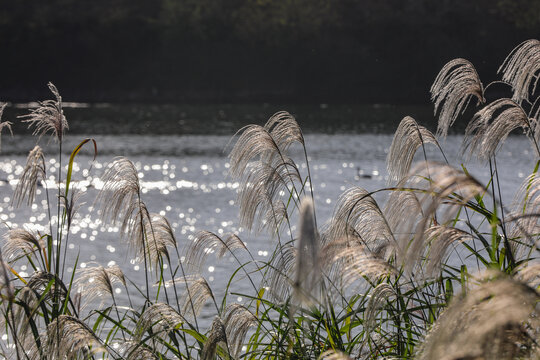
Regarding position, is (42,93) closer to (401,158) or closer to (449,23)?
(449,23)

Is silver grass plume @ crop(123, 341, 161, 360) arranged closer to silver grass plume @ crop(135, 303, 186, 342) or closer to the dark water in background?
silver grass plume @ crop(135, 303, 186, 342)

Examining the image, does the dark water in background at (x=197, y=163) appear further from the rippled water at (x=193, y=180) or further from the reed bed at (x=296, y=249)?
the reed bed at (x=296, y=249)

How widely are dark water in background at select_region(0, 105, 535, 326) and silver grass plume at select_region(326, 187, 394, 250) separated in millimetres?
1757

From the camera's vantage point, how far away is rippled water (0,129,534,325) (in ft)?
61.9

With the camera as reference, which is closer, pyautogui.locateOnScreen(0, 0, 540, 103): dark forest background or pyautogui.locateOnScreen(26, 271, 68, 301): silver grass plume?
pyautogui.locateOnScreen(26, 271, 68, 301): silver grass plume

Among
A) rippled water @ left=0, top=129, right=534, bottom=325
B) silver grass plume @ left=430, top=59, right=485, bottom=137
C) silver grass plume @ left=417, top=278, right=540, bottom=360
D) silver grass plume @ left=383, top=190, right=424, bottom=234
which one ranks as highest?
silver grass plume @ left=430, top=59, right=485, bottom=137

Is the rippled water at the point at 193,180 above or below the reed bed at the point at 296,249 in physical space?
below

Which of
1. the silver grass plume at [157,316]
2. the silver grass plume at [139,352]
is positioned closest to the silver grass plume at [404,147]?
the silver grass plume at [157,316]

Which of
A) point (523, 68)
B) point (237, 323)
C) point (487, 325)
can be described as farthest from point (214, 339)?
point (523, 68)

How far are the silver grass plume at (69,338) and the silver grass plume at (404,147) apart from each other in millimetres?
1297

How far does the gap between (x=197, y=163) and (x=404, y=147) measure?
118 ft

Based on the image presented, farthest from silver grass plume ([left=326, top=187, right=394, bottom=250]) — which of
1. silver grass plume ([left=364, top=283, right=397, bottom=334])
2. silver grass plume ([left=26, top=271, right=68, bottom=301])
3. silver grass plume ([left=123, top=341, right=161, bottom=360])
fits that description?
silver grass plume ([left=26, top=271, right=68, bottom=301])

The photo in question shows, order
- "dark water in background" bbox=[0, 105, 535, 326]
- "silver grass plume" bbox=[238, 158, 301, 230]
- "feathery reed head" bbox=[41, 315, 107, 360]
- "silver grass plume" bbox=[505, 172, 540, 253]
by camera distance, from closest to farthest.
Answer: "feathery reed head" bbox=[41, 315, 107, 360]
"silver grass plume" bbox=[505, 172, 540, 253]
"silver grass plume" bbox=[238, 158, 301, 230]
"dark water in background" bbox=[0, 105, 535, 326]

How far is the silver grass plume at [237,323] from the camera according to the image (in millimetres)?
2914
